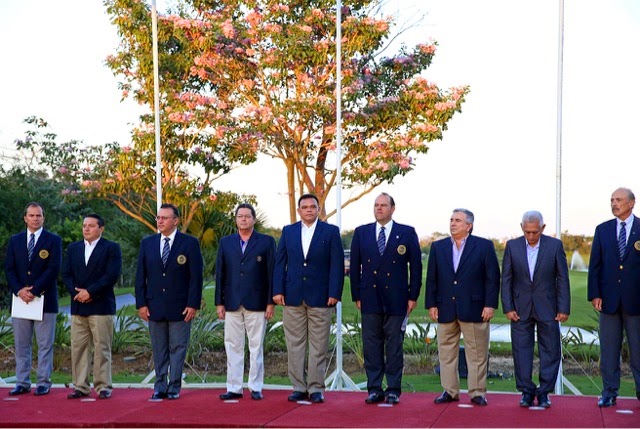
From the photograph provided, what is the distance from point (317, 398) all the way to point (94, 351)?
1.95 m

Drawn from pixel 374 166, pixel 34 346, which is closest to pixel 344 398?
pixel 34 346

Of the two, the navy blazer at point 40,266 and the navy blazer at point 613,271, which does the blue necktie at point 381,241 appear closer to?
the navy blazer at point 613,271

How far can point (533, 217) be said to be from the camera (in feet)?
25.2

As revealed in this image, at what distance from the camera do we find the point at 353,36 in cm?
1512

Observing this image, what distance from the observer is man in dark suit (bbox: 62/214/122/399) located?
8.36 meters

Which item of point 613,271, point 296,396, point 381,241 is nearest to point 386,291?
point 381,241

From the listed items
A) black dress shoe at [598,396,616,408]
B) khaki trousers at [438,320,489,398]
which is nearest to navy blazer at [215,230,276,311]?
khaki trousers at [438,320,489,398]

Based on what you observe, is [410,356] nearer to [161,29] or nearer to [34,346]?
[34,346]

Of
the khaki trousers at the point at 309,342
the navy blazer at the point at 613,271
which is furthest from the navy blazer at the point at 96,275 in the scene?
the navy blazer at the point at 613,271

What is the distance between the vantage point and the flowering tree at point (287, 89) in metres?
15.1

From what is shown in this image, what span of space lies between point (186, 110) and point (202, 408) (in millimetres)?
8412

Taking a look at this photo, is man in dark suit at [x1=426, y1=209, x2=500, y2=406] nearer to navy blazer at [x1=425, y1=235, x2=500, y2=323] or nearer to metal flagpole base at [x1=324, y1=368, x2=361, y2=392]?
navy blazer at [x1=425, y1=235, x2=500, y2=323]

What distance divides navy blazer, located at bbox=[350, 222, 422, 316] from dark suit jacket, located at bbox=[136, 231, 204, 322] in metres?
1.37

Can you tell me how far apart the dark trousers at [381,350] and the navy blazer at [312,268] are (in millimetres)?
387
